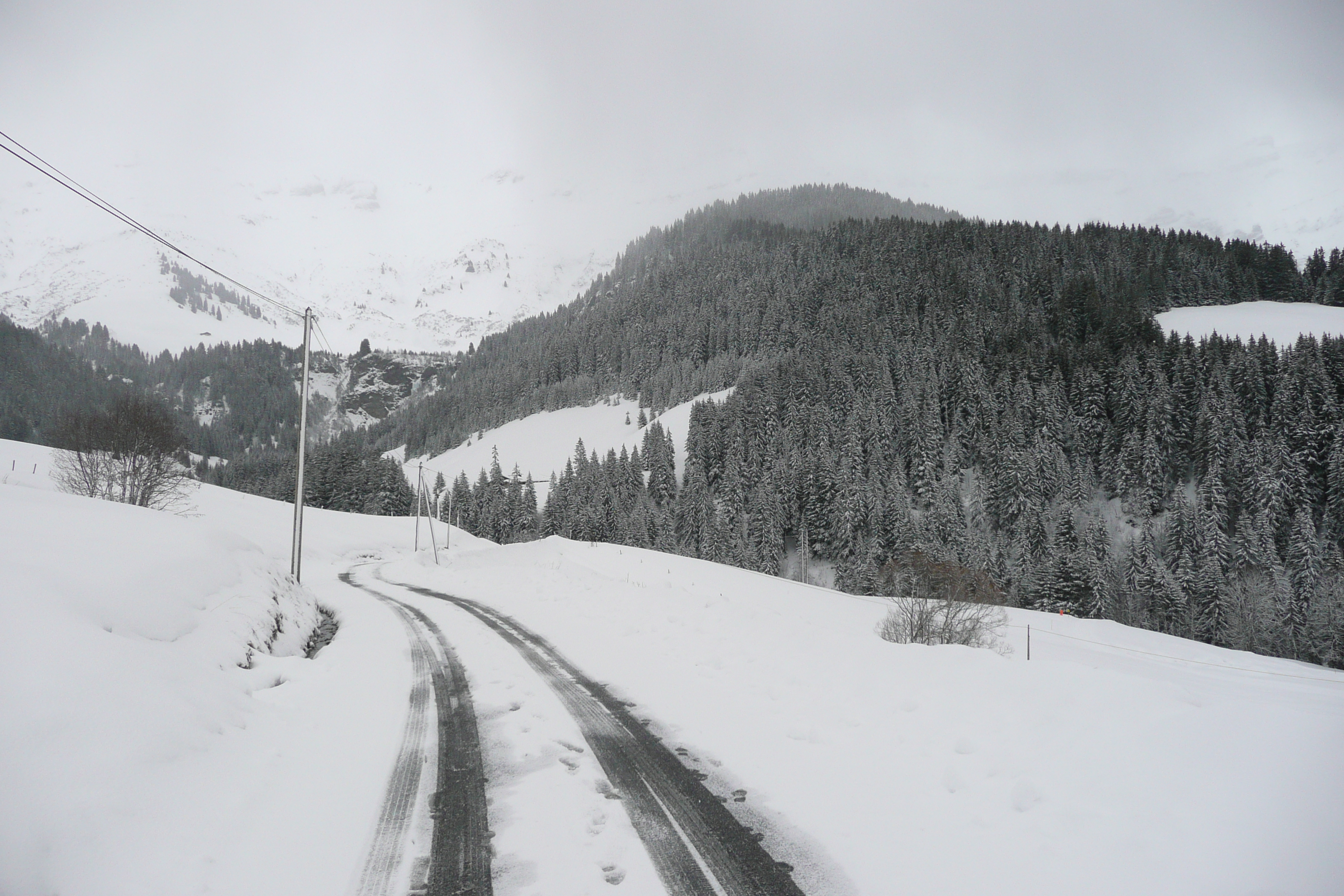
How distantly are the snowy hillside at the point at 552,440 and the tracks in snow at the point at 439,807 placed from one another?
290ft

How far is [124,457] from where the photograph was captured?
29.7 meters

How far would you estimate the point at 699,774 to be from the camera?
17.8ft

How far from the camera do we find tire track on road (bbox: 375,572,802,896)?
3.74m

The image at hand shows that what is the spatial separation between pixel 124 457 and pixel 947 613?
142ft

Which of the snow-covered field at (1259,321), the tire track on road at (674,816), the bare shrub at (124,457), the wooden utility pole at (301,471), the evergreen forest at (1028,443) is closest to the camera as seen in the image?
the tire track on road at (674,816)

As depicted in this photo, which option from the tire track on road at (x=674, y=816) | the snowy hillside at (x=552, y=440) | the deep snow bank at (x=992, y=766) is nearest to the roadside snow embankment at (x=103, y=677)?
the tire track on road at (x=674, y=816)

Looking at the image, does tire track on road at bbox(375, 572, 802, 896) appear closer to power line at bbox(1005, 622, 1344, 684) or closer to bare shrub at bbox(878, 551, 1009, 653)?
bare shrub at bbox(878, 551, 1009, 653)

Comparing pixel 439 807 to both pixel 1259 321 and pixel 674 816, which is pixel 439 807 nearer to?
pixel 674 816

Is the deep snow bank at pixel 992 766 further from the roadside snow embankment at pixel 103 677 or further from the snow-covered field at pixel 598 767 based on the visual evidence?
the roadside snow embankment at pixel 103 677

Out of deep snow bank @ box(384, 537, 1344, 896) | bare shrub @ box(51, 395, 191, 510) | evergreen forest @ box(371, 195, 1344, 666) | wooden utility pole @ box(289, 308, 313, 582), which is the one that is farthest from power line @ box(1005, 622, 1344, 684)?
bare shrub @ box(51, 395, 191, 510)

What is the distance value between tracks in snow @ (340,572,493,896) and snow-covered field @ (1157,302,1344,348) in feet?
407

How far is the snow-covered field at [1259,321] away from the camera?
97875mm

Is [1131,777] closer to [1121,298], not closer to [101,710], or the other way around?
[101,710]

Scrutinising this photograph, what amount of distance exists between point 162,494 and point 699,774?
39.2 meters
